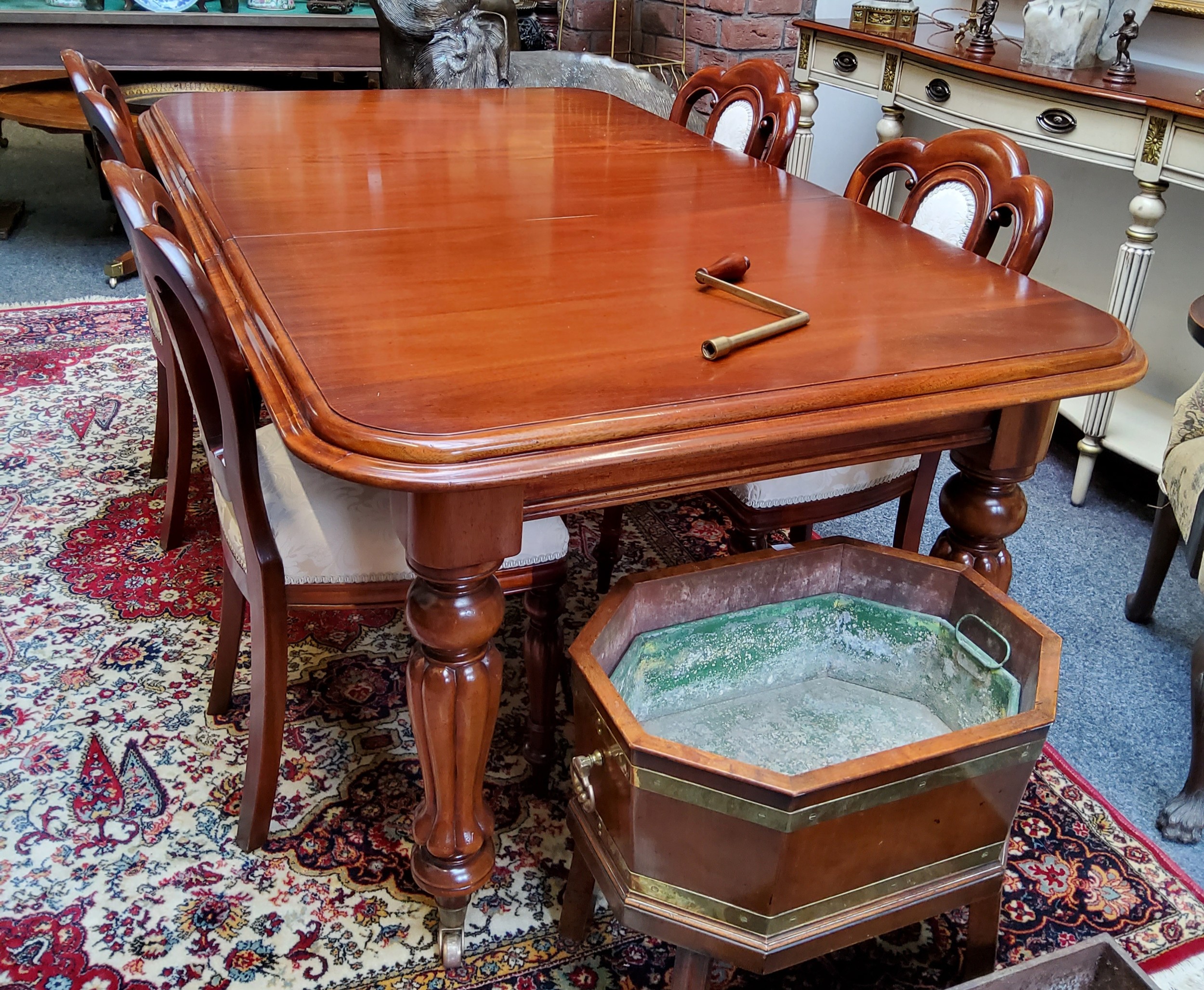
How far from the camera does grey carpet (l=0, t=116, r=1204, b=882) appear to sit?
1.68 meters

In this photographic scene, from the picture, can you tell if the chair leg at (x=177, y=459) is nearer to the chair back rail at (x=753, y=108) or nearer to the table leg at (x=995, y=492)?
the chair back rail at (x=753, y=108)

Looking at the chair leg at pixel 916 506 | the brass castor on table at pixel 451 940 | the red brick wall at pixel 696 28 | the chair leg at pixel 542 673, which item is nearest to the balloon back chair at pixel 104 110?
the chair leg at pixel 542 673

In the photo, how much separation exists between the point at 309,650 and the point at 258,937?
0.63 metres

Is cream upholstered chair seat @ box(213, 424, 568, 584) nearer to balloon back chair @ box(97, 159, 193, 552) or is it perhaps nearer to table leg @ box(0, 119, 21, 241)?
balloon back chair @ box(97, 159, 193, 552)

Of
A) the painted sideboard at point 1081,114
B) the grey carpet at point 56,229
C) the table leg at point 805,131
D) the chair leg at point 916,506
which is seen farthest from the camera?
the grey carpet at point 56,229

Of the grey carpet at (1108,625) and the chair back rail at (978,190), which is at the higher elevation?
the chair back rail at (978,190)

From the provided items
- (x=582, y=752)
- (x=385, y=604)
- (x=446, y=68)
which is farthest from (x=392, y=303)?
(x=446, y=68)

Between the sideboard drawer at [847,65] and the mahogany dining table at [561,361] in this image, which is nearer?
the mahogany dining table at [561,361]

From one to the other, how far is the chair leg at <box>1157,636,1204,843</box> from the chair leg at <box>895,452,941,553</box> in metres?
0.45

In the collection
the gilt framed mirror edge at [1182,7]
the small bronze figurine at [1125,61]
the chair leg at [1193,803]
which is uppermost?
the gilt framed mirror edge at [1182,7]

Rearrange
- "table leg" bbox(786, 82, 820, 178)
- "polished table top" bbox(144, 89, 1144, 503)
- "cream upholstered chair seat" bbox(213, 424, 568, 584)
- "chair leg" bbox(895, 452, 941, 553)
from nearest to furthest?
"polished table top" bbox(144, 89, 1144, 503) < "cream upholstered chair seat" bbox(213, 424, 568, 584) < "chair leg" bbox(895, 452, 941, 553) < "table leg" bbox(786, 82, 820, 178)

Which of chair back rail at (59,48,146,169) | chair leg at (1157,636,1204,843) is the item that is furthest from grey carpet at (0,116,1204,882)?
chair back rail at (59,48,146,169)

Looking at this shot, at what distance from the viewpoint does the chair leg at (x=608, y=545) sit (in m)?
1.97

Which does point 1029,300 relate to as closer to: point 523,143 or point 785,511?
point 785,511
